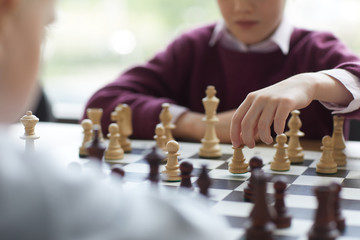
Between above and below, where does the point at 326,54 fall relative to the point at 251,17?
below

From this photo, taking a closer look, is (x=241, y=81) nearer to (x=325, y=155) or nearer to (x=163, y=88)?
(x=163, y=88)

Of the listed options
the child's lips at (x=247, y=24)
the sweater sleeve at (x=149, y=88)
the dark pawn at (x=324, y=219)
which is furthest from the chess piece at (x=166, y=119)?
the dark pawn at (x=324, y=219)

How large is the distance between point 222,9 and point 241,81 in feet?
0.93

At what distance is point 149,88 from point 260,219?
128cm

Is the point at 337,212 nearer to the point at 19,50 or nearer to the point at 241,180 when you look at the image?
the point at 241,180

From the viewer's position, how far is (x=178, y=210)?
2.22ft

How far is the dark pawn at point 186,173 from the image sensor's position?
45.2 inches

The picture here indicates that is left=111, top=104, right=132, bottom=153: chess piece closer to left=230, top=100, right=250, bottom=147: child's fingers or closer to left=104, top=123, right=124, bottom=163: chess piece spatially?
left=104, top=123, right=124, bottom=163: chess piece

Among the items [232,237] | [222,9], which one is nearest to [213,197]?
[232,237]

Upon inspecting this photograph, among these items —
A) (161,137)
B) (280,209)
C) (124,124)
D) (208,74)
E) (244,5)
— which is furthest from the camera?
(208,74)

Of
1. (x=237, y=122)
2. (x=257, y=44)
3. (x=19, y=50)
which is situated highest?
(x=19, y=50)

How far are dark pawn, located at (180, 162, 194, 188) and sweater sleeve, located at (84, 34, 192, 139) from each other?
70cm

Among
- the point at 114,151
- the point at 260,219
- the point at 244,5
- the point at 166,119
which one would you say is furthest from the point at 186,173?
the point at 244,5

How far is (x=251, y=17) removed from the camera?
6.25ft
